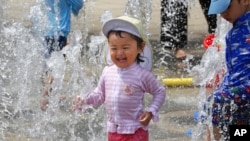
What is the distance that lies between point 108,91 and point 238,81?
71 cm

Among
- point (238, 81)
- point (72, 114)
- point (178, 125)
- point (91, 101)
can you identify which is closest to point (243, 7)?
point (238, 81)

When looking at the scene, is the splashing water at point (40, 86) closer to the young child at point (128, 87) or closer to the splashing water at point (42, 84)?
the splashing water at point (42, 84)

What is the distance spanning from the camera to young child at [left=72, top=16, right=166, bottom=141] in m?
4.30

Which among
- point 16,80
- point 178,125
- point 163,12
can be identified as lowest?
point 178,125

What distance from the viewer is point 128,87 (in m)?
4.31

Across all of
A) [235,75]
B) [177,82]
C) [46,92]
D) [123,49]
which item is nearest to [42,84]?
[46,92]

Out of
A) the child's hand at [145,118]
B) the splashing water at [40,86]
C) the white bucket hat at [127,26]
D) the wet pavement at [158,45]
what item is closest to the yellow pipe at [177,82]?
the wet pavement at [158,45]

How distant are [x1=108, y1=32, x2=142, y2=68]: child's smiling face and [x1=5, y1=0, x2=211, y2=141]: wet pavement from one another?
1450 mm

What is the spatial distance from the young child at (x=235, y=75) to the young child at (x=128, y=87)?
34 cm

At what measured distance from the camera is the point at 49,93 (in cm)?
641

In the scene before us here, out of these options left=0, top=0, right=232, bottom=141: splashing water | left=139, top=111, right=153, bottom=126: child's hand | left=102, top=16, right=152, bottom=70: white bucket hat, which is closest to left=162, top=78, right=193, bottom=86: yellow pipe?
left=0, top=0, right=232, bottom=141: splashing water

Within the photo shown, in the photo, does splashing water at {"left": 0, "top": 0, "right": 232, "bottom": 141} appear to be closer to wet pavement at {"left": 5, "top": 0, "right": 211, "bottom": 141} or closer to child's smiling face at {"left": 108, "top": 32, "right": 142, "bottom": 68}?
wet pavement at {"left": 5, "top": 0, "right": 211, "bottom": 141}

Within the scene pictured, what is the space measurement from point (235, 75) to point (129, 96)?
1.91ft

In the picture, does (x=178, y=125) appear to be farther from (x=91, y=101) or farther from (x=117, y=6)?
(x=117, y=6)
